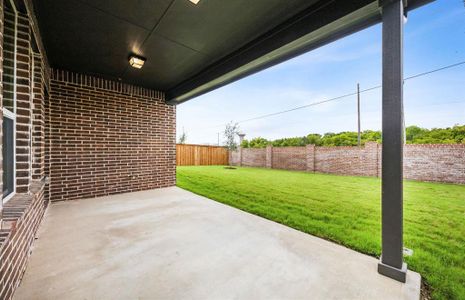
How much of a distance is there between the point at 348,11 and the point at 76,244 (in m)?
3.69

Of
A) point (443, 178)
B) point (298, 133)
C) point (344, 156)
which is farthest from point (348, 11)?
point (298, 133)

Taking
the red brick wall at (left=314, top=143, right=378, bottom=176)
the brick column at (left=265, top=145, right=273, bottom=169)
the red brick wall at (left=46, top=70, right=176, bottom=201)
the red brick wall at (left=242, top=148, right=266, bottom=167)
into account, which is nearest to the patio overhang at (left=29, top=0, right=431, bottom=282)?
the red brick wall at (left=46, top=70, right=176, bottom=201)

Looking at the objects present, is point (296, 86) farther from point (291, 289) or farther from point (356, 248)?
point (291, 289)

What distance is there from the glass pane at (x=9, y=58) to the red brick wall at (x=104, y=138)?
2.56 meters

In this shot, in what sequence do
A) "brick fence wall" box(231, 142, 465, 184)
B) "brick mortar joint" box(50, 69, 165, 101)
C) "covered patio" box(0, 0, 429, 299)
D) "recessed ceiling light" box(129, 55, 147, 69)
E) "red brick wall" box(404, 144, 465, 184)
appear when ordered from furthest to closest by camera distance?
"brick fence wall" box(231, 142, 465, 184), "red brick wall" box(404, 144, 465, 184), "brick mortar joint" box(50, 69, 165, 101), "recessed ceiling light" box(129, 55, 147, 69), "covered patio" box(0, 0, 429, 299)

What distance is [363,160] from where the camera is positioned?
29.3ft

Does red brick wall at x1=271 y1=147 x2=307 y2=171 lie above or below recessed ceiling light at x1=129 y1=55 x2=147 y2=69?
below

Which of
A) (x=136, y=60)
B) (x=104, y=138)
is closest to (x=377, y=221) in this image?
(x=136, y=60)

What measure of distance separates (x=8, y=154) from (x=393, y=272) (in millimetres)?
3439

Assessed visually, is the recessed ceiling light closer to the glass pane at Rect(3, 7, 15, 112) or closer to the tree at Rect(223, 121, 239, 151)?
the glass pane at Rect(3, 7, 15, 112)

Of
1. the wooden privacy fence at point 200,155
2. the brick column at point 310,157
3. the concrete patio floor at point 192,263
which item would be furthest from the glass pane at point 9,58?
the wooden privacy fence at point 200,155

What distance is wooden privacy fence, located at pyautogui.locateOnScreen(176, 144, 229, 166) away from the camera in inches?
542

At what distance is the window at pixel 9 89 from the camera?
1.68 meters

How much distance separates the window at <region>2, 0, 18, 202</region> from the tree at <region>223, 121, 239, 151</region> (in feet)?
43.3
